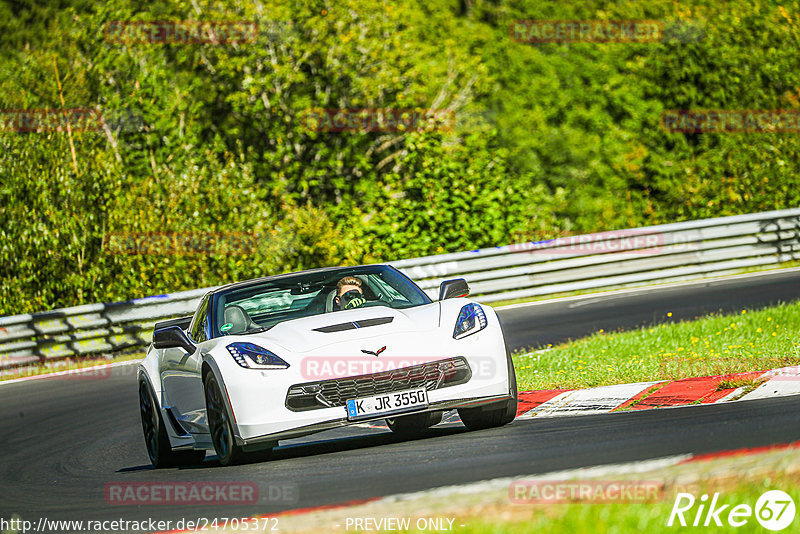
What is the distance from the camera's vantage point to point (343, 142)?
3556 cm

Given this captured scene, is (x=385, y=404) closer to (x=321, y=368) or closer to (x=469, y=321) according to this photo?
(x=321, y=368)

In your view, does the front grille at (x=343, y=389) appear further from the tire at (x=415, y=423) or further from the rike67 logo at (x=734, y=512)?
the rike67 logo at (x=734, y=512)

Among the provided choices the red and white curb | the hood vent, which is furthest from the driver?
the red and white curb

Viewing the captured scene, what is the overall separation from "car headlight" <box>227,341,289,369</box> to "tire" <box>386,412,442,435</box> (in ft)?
5.47

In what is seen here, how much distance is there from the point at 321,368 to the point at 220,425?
83cm

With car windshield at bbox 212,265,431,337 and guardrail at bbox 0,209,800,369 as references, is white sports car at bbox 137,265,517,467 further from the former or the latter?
guardrail at bbox 0,209,800,369

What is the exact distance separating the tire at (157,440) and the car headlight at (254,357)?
1472mm

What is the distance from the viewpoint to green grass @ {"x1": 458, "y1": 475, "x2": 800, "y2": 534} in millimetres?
4367

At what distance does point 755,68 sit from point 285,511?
2837cm

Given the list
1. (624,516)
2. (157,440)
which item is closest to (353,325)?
(157,440)

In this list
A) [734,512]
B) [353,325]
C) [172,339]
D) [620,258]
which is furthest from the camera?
[620,258]

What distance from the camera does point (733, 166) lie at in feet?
85.0

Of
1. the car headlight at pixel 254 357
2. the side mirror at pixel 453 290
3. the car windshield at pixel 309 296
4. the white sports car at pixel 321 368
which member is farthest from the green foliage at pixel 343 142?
the car headlight at pixel 254 357

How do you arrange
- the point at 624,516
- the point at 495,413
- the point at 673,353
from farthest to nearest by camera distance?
the point at 673,353, the point at 495,413, the point at 624,516
